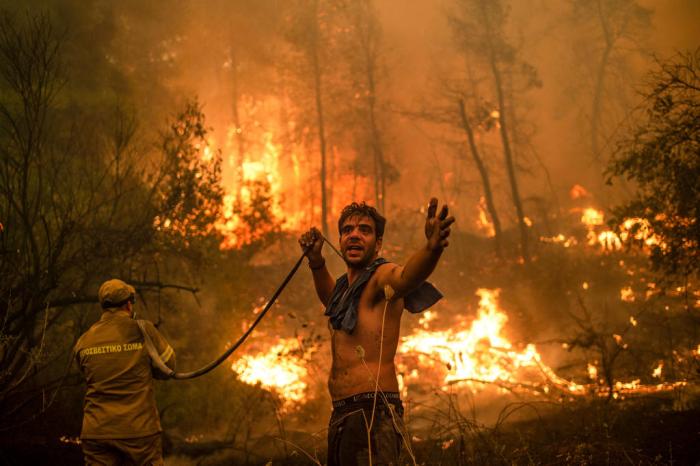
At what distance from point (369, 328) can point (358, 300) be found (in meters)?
0.22

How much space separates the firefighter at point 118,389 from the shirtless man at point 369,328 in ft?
6.83

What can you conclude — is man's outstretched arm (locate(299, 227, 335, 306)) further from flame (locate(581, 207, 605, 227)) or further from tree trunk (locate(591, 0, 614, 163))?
tree trunk (locate(591, 0, 614, 163))

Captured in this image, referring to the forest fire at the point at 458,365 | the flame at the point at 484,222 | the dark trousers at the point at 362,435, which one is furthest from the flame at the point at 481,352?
the flame at the point at 484,222

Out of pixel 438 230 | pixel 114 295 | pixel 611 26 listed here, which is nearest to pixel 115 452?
pixel 114 295

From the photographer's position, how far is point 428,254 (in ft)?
8.77

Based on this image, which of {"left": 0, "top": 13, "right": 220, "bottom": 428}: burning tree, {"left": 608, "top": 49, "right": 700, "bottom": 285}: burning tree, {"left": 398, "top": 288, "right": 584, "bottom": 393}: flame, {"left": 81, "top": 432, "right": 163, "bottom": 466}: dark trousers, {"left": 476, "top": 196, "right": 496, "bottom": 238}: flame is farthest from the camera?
{"left": 476, "top": 196, "right": 496, "bottom": 238}: flame

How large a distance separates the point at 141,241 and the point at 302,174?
32.2m

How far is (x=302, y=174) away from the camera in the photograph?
40.9 m

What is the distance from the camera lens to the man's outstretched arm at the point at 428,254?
263cm

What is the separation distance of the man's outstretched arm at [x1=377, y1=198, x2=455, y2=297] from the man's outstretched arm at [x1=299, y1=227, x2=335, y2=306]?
3.01 ft

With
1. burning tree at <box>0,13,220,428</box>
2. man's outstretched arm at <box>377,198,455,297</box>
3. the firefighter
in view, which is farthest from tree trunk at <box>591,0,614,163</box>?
the firefighter

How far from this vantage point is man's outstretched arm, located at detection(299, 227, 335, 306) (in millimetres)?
3678

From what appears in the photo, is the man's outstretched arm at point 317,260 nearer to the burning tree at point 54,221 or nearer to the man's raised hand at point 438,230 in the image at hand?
the man's raised hand at point 438,230

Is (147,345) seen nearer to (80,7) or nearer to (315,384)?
(315,384)
